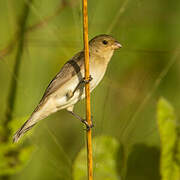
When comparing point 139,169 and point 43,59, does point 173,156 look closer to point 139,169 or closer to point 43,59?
point 139,169

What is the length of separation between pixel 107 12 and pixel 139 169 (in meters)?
1.44

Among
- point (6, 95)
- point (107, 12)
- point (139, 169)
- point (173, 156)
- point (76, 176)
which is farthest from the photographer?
point (107, 12)

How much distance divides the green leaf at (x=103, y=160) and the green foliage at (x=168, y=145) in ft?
1.39

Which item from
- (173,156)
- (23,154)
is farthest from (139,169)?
(23,154)

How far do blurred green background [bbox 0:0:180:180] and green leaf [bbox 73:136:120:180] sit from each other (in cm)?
49

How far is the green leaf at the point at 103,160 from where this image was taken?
2801 mm

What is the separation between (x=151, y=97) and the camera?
11.6ft

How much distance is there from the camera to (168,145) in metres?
2.49

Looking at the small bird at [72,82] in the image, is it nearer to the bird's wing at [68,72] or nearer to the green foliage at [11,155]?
the bird's wing at [68,72]

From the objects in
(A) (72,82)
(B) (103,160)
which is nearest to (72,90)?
(A) (72,82)

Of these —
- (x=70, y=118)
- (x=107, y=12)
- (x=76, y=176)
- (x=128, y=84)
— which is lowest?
(x=76, y=176)

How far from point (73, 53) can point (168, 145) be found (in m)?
1.43

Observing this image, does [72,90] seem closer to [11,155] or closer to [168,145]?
[11,155]

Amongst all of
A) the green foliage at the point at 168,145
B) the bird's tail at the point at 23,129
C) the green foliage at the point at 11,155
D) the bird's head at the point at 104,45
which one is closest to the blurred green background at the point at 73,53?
the bird's head at the point at 104,45
